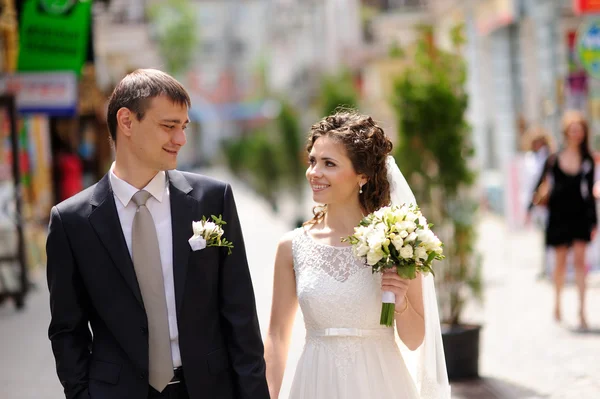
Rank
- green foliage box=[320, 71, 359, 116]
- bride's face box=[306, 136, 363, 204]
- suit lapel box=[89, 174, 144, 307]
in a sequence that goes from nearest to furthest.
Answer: suit lapel box=[89, 174, 144, 307] → bride's face box=[306, 136, 363, 204] → green foliage box=[320, 71, 359, 116]

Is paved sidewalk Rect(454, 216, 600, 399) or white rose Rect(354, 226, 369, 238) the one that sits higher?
white rose Rect(354, 226, 369, 238)

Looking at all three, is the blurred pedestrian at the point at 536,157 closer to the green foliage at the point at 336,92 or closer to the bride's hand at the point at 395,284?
the bride's hand at the point at 395,284

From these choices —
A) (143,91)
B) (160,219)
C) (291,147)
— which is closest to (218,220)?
(160,219)

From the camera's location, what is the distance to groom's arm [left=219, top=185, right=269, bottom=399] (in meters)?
3.45

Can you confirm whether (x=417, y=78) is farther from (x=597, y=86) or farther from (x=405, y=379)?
(x=597, y=86)

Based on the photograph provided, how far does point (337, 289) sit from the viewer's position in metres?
4.10

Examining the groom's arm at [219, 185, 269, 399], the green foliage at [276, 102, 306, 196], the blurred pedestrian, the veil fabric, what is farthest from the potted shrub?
the green foliage at [276, 102, 306, 196]

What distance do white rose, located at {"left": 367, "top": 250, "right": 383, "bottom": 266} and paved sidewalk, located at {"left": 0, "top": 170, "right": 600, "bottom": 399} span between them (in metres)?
3.36

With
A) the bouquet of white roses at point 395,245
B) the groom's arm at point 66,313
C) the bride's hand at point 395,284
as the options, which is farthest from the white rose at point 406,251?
the groom's arm at point 66,313

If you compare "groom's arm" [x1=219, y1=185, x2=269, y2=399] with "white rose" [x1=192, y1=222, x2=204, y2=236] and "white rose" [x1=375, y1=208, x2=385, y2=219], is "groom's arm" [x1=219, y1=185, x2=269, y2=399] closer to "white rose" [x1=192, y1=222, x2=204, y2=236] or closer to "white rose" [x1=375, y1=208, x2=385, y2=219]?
"white rose" [x1=192, y1=222, x2=204, y2=236]

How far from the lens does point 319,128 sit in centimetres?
417

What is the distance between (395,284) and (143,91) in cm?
121

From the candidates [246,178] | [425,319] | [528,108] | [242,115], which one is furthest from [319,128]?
[242,115]

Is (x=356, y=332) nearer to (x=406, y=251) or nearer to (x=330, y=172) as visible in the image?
(x=406, y=251)
